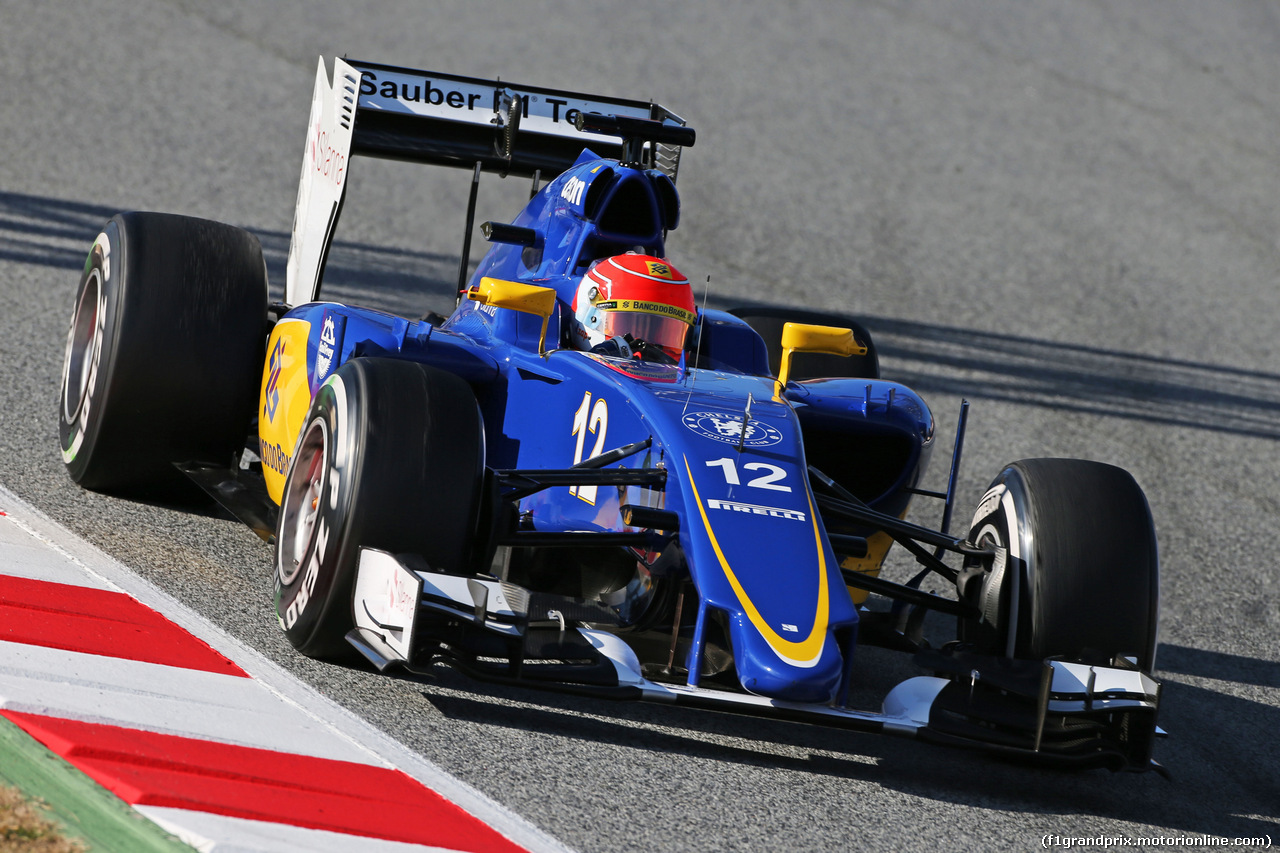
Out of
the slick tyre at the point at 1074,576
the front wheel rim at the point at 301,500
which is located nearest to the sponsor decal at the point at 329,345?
the front wheel rim at the point at 301,500

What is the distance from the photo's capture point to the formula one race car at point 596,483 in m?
3.96

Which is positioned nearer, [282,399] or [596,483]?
[596,483]

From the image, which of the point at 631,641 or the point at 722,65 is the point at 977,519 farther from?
the point at 722,65

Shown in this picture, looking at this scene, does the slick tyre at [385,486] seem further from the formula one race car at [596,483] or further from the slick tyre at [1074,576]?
the slick tyre at [1074,576]

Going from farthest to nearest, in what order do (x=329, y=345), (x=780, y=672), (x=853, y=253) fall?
(x=853, y=253)
(x=329, y=345)
(x=780, y=672)

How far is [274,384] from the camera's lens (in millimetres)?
5441

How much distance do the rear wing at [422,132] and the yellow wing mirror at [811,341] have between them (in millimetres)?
1397

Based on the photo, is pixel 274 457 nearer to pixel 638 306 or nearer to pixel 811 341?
pixel 638 306

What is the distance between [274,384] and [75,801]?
2.48 meters

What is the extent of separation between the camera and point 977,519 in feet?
16.5

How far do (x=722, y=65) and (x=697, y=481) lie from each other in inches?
577

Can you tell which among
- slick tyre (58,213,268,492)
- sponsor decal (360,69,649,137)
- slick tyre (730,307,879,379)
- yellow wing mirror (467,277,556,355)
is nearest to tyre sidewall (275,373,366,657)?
yellow wing mirror (467,277,556,355)

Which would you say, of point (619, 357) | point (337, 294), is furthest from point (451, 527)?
point (337, 294)

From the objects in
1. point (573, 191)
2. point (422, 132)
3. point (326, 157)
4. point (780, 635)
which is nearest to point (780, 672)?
point (780, 635)
